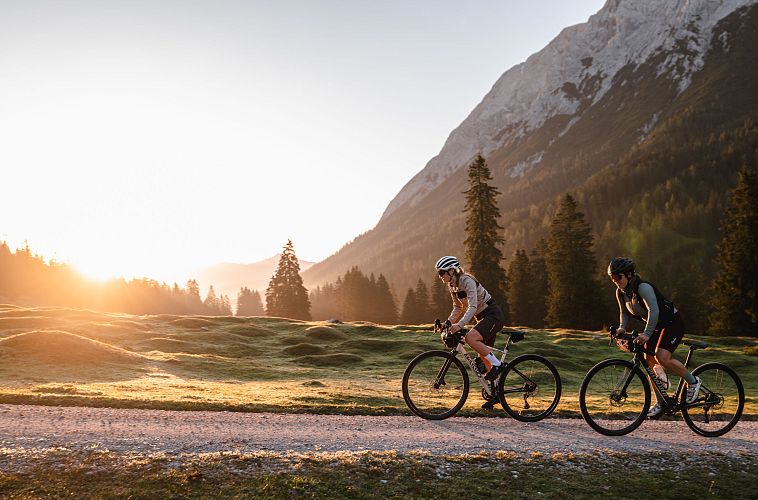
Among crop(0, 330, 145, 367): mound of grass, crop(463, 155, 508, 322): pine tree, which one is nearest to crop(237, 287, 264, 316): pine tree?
crop(463, 155, 508, 322): pine tree

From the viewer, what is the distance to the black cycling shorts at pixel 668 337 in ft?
35.5

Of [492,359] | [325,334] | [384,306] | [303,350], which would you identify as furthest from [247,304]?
[492,359]

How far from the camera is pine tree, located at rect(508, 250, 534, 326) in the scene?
76.2m

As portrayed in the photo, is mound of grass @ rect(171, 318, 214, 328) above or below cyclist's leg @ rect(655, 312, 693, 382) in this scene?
below

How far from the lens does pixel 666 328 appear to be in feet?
35.6

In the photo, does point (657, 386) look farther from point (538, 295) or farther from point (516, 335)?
point (538, 295)

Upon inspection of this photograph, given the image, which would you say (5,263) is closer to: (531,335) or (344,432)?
(531,335)

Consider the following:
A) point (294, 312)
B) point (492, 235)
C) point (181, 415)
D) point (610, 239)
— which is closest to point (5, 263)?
point (294, 312)

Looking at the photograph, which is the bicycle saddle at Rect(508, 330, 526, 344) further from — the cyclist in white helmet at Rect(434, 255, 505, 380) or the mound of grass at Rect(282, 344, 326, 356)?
the mound of grass at Rect(282, 344, 326, 356)

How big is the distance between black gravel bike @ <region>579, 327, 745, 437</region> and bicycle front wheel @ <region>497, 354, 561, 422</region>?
42.9 inches

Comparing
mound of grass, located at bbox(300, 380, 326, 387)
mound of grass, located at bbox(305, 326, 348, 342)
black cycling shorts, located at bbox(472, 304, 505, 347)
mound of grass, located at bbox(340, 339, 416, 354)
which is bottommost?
mound of grass, located at bbox(300, 380, 326, 387)

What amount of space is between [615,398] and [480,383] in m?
3.13

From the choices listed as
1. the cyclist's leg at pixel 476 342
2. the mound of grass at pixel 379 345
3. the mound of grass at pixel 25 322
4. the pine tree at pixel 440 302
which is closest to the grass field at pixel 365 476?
the cyclist's leg at pixel 476 342

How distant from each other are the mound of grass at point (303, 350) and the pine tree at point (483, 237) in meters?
26.9
